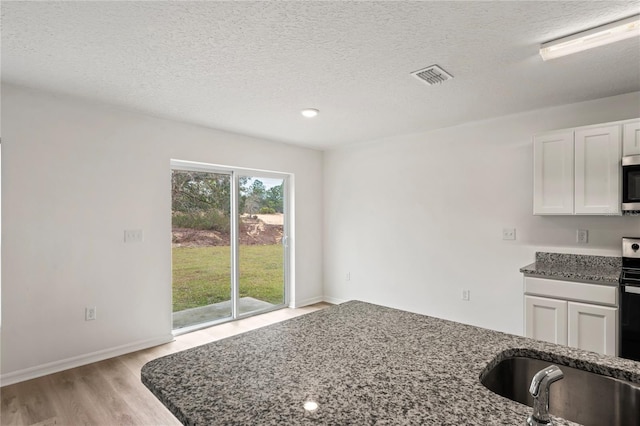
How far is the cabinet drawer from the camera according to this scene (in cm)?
248

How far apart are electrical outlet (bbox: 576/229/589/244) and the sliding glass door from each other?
3.52 m

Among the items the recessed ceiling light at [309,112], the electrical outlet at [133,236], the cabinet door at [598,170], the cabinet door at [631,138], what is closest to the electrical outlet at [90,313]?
the electrical outlet at [133,236]

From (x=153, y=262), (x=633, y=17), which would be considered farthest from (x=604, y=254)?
(x=153, y=262)

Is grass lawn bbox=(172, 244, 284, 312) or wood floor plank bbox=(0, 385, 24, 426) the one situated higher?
grass lawn bbox=(172, 244, 284, 312)

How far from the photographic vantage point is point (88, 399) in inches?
98.8

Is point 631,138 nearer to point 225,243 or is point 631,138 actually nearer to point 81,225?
point 225,243

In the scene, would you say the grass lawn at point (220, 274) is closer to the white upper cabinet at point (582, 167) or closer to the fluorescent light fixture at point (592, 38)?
the white upper cabinet at point (582, 167)

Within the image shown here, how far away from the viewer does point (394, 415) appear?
2.60ft

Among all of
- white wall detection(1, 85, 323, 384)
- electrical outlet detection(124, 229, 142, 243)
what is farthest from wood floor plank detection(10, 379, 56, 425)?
electrical outlet detection(124, 229, 142, 243)

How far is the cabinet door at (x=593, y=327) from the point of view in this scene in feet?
8.07

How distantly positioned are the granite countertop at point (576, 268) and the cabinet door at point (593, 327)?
21cm

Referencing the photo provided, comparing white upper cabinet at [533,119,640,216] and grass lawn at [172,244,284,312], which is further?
grass lawn at [172,244,284,312]

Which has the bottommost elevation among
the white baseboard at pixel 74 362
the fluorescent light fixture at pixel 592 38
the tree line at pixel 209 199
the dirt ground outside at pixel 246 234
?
the white baseboard at pixel 74 362

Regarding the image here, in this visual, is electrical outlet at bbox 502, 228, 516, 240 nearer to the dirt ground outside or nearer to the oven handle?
the oven handle
